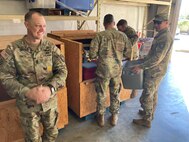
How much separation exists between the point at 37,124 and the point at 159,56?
61.5 inches

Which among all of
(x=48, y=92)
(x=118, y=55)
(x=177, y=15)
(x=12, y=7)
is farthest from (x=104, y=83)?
(x=177, y=15)

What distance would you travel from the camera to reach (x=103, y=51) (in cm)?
227

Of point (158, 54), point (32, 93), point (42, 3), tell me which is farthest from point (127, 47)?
point (32, 93)

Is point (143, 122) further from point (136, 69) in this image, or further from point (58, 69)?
point (58, 69)

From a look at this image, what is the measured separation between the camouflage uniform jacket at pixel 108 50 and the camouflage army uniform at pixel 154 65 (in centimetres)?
32

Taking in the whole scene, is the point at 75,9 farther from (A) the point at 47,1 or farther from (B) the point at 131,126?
(B) the point at 131,126

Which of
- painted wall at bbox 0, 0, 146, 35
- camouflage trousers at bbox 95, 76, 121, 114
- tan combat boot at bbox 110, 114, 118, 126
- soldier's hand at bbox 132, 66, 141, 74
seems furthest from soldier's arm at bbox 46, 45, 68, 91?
tan combat boot at bbox 110, 114, 118, 126

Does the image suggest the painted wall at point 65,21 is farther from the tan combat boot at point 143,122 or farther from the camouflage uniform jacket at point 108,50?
the tan combat boot at point 143,122

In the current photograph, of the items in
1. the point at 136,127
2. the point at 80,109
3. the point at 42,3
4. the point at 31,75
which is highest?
the point at 42,3

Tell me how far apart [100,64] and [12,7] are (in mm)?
1764

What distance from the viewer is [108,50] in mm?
2256

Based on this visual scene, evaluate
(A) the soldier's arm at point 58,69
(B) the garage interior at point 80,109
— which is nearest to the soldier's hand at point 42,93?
(A) the soldier's arm at point 58,69

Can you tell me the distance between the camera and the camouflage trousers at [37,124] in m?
1.59

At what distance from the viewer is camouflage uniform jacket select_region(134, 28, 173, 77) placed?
2180 mm
